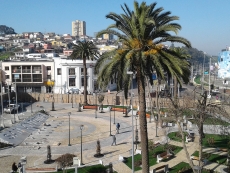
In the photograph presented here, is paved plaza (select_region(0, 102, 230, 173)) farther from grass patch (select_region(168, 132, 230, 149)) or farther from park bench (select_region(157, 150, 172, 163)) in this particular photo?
grass patch (select_region(168, 132, 230, 149))

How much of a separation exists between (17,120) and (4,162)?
1641 cm

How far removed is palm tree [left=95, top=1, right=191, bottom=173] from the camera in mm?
15555

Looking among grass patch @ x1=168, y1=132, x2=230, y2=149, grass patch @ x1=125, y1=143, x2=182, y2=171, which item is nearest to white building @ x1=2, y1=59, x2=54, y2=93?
grass patch @ x1=168, y1=132, x2=230, y2=149

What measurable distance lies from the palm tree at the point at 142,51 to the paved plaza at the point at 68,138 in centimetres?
809

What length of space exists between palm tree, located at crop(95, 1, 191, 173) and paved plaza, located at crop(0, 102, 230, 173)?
26.5 feet

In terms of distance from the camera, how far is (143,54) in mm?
15359

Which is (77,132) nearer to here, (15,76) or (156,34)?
(156,34)

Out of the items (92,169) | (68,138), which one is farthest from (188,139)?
(68,138)


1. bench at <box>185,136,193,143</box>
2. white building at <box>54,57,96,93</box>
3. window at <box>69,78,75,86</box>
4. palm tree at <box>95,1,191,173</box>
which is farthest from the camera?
window at <box>69,78,75,86</box>

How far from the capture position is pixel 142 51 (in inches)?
615

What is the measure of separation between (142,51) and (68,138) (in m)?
19.3

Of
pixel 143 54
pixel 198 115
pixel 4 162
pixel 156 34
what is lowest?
pixel 4 162

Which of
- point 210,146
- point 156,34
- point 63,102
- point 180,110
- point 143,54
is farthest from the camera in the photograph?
point 63,102

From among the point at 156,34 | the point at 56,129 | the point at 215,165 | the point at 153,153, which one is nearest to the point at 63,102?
the point at 56,129
